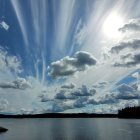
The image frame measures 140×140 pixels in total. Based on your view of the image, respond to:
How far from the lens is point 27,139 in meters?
99.6

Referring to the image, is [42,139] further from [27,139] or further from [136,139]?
[136,139]

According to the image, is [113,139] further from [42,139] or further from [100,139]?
[42,139]

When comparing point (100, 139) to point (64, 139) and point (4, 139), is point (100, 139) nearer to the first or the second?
point (64, 139)

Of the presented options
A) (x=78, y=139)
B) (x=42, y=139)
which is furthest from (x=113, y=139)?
(x=42, y=139)

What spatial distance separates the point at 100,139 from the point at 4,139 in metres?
30.1

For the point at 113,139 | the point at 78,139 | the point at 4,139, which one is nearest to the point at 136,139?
the point at 113,139

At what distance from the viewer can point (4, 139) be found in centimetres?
9756

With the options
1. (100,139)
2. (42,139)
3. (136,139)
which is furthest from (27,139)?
(136,139)

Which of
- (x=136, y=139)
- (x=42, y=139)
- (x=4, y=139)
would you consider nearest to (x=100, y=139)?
(x=136, y=139)

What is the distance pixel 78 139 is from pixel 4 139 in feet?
76.4

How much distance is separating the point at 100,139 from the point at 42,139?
1861 cm

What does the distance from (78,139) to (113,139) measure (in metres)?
10.8

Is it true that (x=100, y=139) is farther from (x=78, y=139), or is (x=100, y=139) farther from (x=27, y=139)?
(x=27, y=139)

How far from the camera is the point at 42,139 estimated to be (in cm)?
9894
